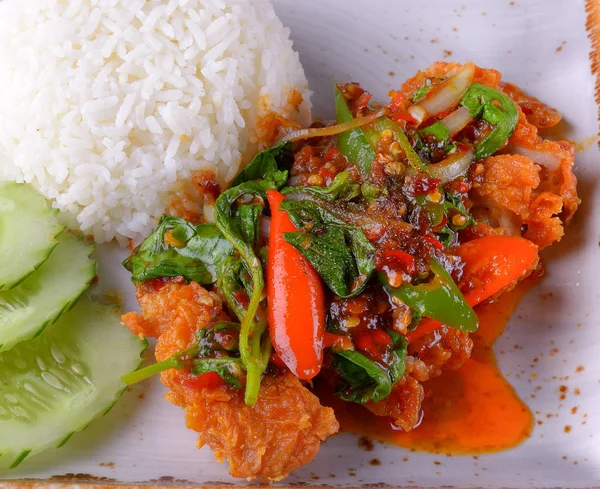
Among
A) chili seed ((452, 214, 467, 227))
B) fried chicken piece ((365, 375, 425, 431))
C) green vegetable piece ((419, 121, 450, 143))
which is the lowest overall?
fried chicken piece ((365, 375, 425, 431))

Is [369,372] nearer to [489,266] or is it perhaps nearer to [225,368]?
[225,368]

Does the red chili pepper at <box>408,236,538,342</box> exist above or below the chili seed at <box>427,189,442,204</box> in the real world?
below

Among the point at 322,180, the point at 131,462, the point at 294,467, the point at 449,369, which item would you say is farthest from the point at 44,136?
the point at 449,369

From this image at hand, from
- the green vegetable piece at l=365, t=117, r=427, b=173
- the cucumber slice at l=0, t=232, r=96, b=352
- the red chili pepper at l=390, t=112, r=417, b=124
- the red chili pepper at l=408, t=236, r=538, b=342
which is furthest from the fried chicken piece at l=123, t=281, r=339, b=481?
the red chili pepper at l=390, t=112, r=417, b=124

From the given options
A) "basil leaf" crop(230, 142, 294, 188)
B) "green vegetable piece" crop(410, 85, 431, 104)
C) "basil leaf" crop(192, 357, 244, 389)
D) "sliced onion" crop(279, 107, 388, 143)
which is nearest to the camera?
"basil leaf" crop(192, 357, 244, 389)

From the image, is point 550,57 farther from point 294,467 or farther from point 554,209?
point 294,467

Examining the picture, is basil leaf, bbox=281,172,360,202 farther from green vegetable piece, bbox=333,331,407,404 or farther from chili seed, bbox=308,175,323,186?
green vegetable piece, bbox=333,331,407,404

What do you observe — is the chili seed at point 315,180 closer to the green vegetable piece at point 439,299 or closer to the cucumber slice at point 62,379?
the green vegetable piece at point 439,299

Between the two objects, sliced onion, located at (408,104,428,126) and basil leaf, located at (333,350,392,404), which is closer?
basil leaf, located at (333,350,392,404)
